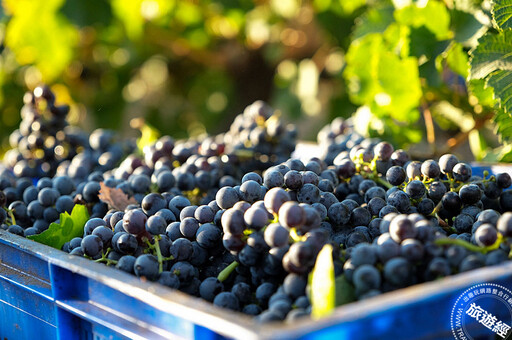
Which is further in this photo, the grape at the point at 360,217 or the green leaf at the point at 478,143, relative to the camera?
the green leaf at the point at 478,143

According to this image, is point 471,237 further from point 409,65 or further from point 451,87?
point 451,87

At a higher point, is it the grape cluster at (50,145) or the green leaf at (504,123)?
the grape cluster at (50,145)

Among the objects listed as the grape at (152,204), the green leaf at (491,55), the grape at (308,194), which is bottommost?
the grape at (308,194)

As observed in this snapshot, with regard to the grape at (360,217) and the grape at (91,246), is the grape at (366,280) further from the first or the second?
the grape at (91,246)

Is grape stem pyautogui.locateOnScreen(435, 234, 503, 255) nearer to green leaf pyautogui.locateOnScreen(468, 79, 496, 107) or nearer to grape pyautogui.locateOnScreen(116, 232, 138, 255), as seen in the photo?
grape pyautogui.locateOnScreen(116, 232, 138, 255)

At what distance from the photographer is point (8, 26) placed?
2.96 m

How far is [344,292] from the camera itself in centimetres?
73

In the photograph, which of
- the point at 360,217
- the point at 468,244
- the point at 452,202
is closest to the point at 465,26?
the point at 452,202

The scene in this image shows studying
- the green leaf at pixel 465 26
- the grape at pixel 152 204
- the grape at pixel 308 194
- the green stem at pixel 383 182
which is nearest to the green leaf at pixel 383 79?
the green leaf at pixel 465 26

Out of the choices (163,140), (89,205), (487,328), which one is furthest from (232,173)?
(487,328)

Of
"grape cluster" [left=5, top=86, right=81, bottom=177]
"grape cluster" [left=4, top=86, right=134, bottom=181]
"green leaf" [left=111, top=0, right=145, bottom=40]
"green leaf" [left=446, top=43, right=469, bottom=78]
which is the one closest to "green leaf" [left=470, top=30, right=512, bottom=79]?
"green leaf" [left=446, top=43, right=469, bottom=78]

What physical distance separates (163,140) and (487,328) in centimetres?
101

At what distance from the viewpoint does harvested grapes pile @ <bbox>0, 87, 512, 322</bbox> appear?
0.75 metres

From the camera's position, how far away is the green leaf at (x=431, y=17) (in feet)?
5.04
